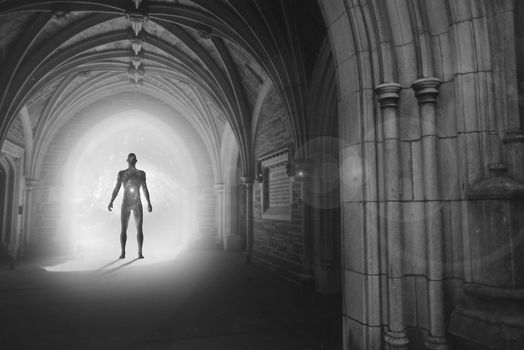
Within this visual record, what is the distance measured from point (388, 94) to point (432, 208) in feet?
2.53

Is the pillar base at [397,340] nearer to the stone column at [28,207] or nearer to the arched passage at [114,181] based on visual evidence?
the stone column at [28,207]

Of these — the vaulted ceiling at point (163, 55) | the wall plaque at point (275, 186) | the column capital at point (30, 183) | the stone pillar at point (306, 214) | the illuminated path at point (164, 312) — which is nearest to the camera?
the illuminated path at point (164, 312)

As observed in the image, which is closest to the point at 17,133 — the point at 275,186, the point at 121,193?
the point at 121,193

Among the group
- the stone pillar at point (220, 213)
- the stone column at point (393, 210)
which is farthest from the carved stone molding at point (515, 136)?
the stone pillar at point (220, 213)

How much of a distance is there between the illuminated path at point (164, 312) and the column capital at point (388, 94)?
192cm

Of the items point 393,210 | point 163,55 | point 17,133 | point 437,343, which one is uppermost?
point 163,55

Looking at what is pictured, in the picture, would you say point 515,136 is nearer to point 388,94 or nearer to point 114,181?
point 388,94

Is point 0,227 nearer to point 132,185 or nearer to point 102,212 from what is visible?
point 132,185

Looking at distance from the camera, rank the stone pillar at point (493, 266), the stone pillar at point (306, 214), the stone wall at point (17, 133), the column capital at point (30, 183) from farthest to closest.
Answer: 1. the column capital at point (30, 183)
2. the stone wall at point (17, 133)
3. the stone pillar at point (306, 214)
4. the stone pillar at point (493, 266)

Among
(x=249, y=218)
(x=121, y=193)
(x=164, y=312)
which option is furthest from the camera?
(x=121, y=193)

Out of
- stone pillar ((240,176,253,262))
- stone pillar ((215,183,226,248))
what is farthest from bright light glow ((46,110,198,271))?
stone pillar ((240,176,253,262))

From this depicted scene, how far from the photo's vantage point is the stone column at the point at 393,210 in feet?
7.22

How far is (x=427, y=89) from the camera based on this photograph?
7.40ft

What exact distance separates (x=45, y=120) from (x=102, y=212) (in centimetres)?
613
